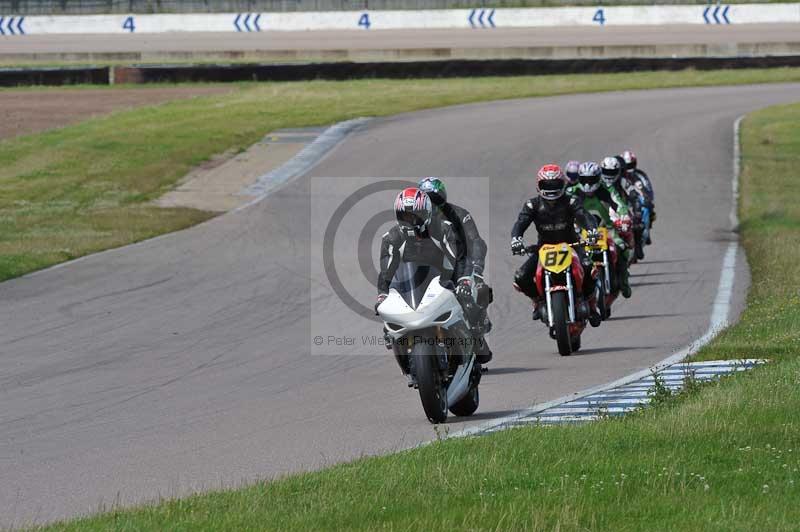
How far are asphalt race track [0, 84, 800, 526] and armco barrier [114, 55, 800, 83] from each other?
60.1 feet

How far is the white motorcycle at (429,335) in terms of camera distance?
9.58 m

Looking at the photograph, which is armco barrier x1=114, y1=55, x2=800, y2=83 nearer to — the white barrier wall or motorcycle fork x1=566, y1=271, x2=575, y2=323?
the white barrier wall

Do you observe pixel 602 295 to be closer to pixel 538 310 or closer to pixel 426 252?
pixel 538 310

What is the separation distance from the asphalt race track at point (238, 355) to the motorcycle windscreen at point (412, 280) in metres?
0.96

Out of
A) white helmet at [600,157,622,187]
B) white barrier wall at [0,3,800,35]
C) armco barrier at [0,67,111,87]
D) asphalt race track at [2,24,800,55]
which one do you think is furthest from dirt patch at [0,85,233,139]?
white helmet at [600,157,622,187]

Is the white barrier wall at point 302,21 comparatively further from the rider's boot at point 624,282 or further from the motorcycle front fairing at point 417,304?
the motorcycle front fairing at point 417,304

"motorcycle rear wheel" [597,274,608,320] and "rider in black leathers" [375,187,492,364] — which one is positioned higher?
"rider in black leathers" [375,187,492,364]

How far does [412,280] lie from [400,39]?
49.7 m

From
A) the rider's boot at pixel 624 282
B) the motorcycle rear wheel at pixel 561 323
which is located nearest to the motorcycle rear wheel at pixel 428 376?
the motorcycle rear wheel at pixel 561 323

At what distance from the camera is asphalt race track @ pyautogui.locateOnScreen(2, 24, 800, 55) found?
55469 millimetres

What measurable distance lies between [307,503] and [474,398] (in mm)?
3714

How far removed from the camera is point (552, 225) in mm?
14484

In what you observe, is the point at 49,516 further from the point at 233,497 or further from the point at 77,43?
the point at 77,43

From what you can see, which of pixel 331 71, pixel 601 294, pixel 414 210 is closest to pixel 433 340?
pixel 414 210
